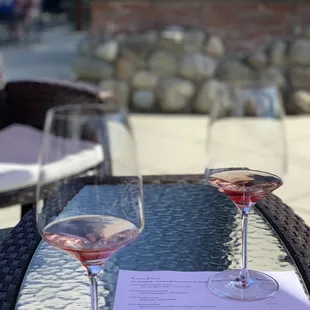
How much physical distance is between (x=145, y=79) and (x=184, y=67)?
29cm

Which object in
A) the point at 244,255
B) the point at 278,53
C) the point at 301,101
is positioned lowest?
the point at 301,101

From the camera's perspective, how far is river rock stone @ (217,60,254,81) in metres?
4.84

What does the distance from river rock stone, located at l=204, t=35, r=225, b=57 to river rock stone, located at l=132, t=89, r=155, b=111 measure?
19.8 inches

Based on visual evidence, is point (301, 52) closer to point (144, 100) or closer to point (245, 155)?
point (144, 100)

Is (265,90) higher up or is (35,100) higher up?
(265,90)

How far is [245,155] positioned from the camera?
130cm

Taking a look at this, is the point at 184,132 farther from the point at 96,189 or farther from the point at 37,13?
the point at 37,13

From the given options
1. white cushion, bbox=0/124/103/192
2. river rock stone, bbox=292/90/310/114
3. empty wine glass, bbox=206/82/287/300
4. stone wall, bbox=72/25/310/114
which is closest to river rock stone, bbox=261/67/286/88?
stone wall, bbox=72/25/310/114

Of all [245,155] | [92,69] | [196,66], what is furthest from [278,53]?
[245,155]

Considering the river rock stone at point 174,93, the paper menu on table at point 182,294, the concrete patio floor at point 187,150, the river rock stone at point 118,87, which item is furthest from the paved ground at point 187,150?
the paper menu on table at point 182,294

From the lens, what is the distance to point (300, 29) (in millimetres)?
4832

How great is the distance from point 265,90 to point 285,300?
1.26ft

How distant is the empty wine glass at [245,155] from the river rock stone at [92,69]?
11.9ft

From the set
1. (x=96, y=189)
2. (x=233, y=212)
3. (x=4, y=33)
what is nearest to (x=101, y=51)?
(x=233, y=212)
